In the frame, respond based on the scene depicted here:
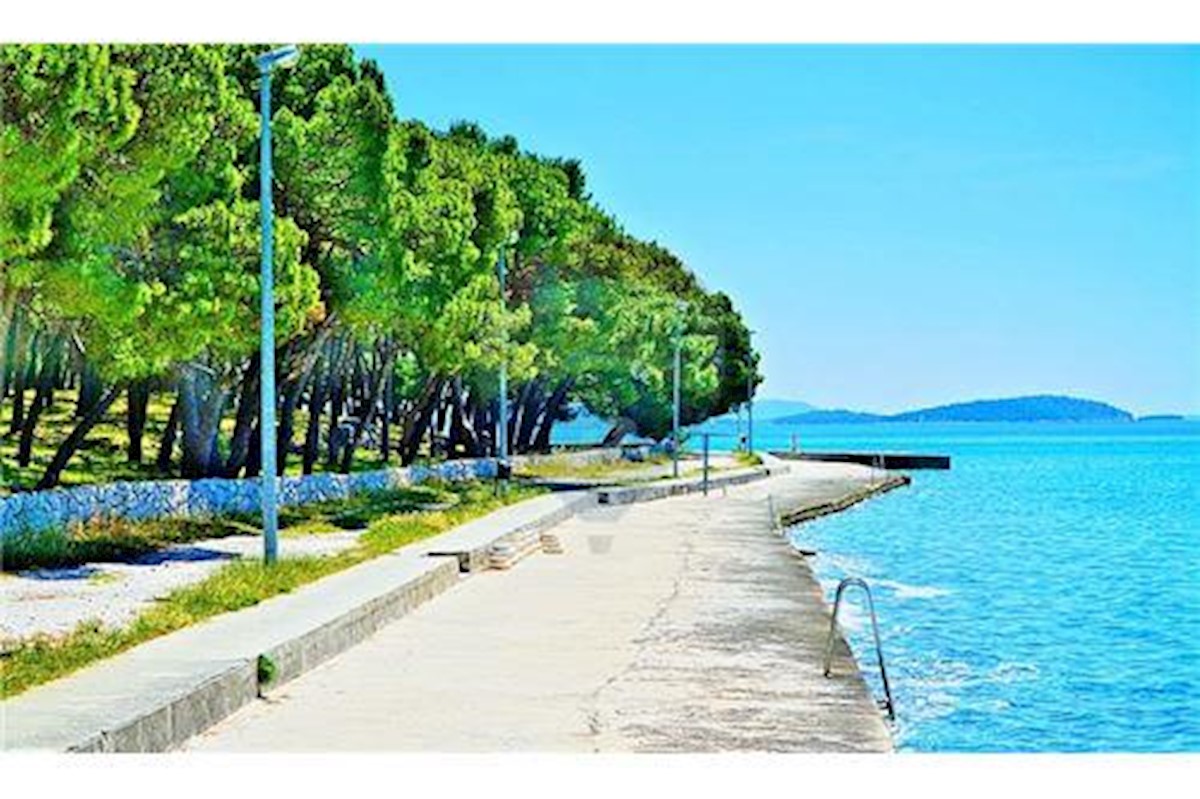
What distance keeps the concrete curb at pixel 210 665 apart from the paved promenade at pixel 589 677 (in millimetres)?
227

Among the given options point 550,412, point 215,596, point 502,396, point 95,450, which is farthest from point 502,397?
point 215,596

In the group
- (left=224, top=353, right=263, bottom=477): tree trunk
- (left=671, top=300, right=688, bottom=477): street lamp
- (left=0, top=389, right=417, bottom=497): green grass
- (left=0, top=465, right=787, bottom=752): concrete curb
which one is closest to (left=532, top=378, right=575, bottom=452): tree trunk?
(left=671, top=300, right=688, bottom=477): street lamp

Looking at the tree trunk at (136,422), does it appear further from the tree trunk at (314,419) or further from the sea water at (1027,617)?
the sea water at (1027,617)

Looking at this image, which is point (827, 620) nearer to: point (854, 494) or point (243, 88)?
point (243, 88)

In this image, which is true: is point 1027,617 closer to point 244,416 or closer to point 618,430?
point 244,416

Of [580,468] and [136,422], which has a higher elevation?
[136,422]

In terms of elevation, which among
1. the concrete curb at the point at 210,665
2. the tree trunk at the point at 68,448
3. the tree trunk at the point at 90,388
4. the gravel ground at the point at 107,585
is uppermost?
the tree trunk at the point at 90,388

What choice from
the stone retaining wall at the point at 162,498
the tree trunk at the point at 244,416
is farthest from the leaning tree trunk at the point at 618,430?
the tree trunk at the point at 244,416

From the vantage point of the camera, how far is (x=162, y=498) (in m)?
36.7

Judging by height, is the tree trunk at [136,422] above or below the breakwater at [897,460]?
above

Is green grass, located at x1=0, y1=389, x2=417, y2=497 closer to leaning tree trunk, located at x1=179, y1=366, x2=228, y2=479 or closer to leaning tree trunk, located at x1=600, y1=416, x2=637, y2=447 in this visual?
leaning tree trunk, located at x1=179, y1=366, x2=228, y2=479

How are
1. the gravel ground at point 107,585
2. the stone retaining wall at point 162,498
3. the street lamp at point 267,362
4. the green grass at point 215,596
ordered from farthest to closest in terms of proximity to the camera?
the stone retaining wall at point 162,498
the street lamp at point 267,362
the gravel ground at point 107,585
the green grass at point 215,596

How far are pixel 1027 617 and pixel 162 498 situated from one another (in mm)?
16940

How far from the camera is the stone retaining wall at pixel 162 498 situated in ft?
102
